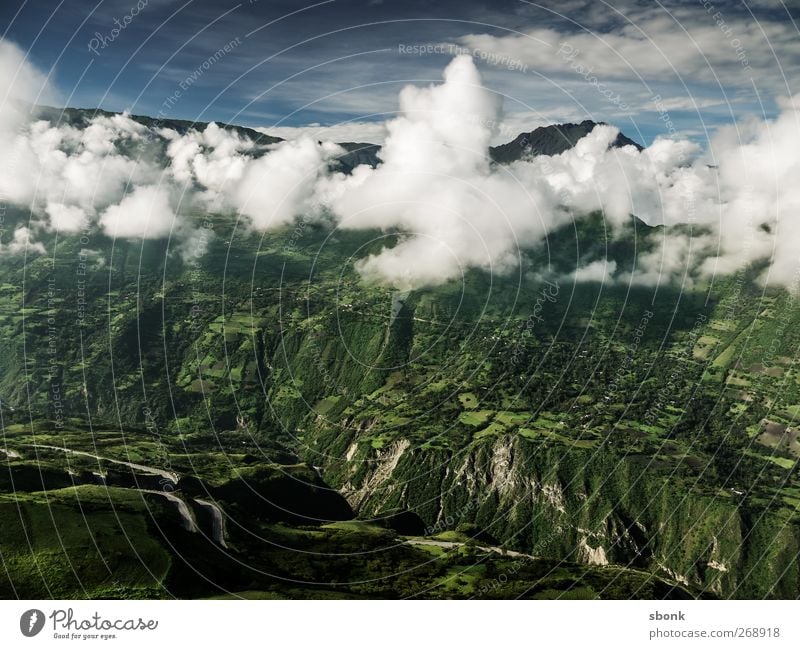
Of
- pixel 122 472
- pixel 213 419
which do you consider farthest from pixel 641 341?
pixel 122 472
